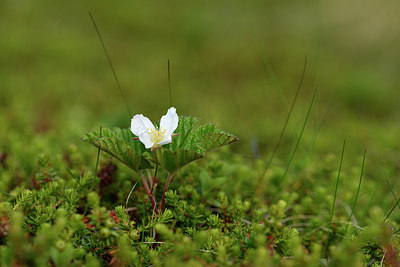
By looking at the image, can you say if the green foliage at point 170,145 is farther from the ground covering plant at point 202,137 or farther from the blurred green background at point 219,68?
the blurred green background at point 219,68

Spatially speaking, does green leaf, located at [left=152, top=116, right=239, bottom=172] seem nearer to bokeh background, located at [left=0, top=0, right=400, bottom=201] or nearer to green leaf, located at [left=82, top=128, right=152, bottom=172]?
green leaf, located at [left=82, top=128, right=152, bottom=172]

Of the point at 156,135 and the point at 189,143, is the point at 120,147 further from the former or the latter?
the point at 189,143

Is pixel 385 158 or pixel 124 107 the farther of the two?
pixel 124 107

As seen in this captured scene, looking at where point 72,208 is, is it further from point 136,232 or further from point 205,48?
point 205,48

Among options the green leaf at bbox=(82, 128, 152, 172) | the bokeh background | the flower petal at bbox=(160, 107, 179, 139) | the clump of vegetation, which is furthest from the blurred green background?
the flower petal at bbox=(160, 107, 179, 139)

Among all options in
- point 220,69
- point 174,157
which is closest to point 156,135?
point 174,157

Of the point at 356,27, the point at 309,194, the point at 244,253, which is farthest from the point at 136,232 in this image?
the point at 356,27

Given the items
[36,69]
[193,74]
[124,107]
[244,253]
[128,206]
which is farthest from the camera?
[193,74]
